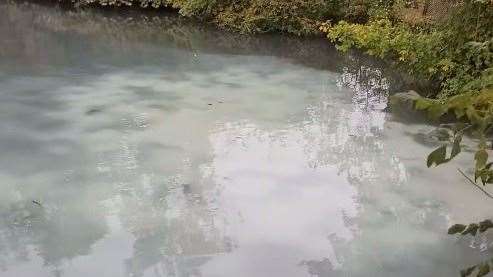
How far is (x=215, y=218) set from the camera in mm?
3863

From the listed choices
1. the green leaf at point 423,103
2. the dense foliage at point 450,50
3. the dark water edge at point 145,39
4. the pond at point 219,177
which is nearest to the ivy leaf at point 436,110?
the green leaf at point 423,103

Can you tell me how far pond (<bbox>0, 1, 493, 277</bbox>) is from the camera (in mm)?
3455

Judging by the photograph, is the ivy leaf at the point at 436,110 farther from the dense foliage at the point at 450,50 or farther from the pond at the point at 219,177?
the dense foliage at the point at 450,50

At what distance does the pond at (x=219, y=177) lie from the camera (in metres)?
3.46

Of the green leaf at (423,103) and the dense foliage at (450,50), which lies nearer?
the green leaf at (423,103)

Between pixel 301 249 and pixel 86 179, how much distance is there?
72.5 inches

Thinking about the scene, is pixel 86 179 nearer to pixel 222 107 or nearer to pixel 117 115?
pixel 117 115

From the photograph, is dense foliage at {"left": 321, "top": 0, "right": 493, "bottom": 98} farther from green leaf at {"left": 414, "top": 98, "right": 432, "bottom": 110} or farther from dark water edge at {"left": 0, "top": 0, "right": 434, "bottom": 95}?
green leaf at {"left": 414, "top": 98, "right": 432, "bottom": 110}

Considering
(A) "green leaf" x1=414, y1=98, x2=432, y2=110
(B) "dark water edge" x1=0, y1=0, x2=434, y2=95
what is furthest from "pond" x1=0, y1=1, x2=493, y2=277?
(A) "green leaf" x1=414, y1=98, x2=432, y2=110

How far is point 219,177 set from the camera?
4457 mm

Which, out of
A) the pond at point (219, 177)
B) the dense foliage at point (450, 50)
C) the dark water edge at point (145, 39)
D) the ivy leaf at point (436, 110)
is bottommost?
the pond at point (219, 177)

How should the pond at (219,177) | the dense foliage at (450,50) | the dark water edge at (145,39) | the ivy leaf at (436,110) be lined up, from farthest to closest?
1. the dark water edge at (145,39)
2. the dense foliage at (450,50)
3. the pond at (219,177)
4. the ivy leaf at (436,110)

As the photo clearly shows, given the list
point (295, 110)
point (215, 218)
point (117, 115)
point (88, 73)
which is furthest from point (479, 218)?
point (88, 73)

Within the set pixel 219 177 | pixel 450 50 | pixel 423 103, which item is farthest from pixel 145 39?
pixel 423 103
